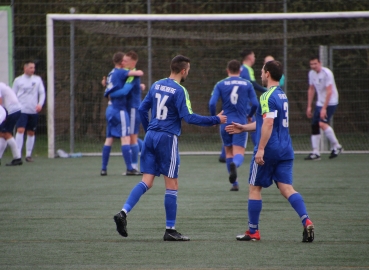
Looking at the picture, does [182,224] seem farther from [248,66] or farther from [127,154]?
[248,66]

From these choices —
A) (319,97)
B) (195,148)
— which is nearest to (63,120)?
(195,148)

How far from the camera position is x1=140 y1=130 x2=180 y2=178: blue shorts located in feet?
23.2

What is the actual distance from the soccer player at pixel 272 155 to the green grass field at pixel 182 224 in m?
0.28

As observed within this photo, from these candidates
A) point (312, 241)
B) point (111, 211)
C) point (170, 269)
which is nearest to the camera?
point (170, 269)

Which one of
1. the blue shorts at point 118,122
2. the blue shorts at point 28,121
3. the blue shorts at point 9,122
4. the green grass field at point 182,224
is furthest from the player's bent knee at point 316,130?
the blue shorts at point 9,122

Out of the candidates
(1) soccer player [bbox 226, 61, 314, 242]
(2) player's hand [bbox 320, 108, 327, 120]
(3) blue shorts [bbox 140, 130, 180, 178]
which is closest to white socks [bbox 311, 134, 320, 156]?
(2) player's hand [bbox 320, 108, 327, 120]

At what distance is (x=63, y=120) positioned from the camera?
16984mm

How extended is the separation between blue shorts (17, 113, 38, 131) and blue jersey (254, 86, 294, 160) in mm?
10062

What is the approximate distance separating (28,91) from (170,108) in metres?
9.59

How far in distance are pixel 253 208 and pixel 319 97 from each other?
9.38 m

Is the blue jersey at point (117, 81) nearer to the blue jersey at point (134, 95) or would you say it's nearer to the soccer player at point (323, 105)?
the blue jersey at point (134, 95)

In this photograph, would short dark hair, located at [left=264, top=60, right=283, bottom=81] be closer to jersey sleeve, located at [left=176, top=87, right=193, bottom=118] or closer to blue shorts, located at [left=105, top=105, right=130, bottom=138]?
jersey sleeve, located at [left=176, top=87, right=193, bottom=118]

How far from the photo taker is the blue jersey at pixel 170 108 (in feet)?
22.8

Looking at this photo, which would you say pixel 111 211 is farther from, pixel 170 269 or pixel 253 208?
pixel 170 269
